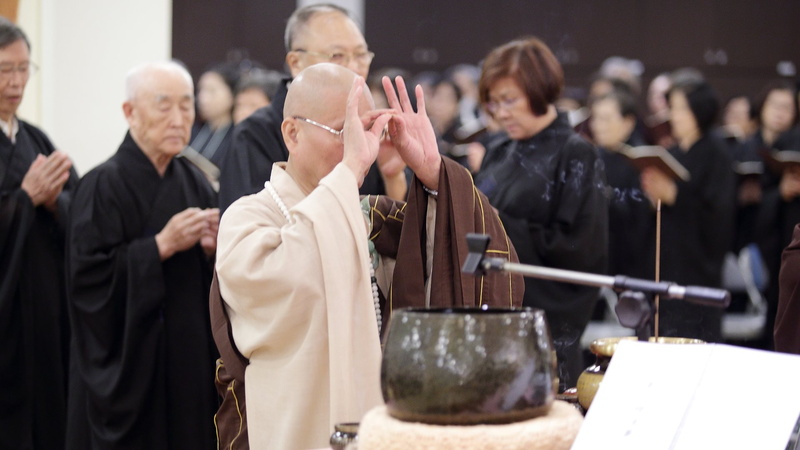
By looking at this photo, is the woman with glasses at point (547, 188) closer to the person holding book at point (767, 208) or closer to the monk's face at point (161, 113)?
the monk's face at point (161, 113)

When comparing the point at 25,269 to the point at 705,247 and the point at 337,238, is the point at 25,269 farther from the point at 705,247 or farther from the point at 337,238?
the point at 705,247

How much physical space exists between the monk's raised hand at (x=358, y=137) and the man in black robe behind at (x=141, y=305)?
1.68m

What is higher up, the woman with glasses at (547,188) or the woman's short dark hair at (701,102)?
the woman's short dark hair at (701,102)

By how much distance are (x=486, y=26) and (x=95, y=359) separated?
298 inches

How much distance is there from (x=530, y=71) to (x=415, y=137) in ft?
6.02

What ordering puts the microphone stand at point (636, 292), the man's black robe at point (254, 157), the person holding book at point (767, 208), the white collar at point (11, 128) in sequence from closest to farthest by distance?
the microphone stand at point (636, 292), the man's black robe at point (254, 157), the white collar at point (11, 128), the person holding book at point (767, 208)

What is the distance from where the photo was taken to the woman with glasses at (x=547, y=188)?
399cm

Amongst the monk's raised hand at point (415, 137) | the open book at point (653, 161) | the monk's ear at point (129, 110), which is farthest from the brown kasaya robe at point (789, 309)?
the open book at point (653, 161)

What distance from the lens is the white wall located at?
19.1 ft

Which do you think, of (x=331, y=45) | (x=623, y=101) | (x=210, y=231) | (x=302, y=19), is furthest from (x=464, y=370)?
(x=623, y=101)

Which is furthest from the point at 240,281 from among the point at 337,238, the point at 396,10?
the point at 396,10

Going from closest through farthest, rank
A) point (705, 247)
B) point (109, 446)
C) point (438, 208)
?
1. point (438, 208)
2. point (109, 446)
3. point (705, 247)

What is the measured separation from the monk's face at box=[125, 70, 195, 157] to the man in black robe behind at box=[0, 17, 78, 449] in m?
0.42

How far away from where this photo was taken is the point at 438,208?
2.29m
